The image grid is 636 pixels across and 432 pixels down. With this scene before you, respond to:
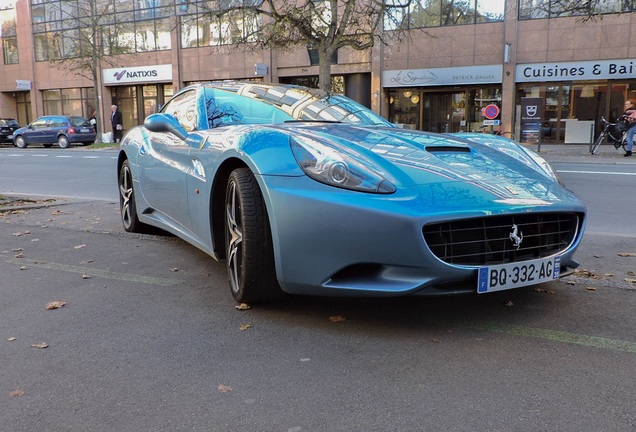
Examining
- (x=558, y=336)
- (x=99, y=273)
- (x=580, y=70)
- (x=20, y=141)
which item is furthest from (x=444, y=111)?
(x=558, y=336)

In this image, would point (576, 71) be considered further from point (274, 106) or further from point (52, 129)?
point (52, 129)

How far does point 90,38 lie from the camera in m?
31.4

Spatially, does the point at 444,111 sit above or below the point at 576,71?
below

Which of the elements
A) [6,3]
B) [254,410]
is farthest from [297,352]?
[6,3]

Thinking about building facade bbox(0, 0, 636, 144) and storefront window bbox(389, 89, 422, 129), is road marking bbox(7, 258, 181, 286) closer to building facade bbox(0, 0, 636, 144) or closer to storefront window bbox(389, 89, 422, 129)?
building facade bbox(0, 0, 636, 144)

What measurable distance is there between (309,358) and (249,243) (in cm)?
77

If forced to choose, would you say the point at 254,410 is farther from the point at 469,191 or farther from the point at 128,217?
the point at 128,217

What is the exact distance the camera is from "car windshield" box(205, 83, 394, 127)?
421cm

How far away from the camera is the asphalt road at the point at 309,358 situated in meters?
2.24

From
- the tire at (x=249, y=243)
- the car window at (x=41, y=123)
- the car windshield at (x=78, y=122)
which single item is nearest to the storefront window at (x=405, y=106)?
the car windshield at (x=78, y=122)

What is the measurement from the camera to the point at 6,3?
131 feet

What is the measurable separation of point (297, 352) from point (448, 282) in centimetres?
83

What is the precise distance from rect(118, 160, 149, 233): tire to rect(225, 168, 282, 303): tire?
8.21ft

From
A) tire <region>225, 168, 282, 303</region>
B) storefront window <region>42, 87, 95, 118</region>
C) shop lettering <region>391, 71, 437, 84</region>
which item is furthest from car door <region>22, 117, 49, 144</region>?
tire <region>225, 168, 282, 303</region>
